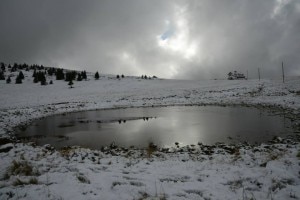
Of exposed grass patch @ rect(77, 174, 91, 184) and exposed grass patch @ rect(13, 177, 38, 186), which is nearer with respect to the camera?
exposed grass patch @ rect(13, 177, 38, 186)

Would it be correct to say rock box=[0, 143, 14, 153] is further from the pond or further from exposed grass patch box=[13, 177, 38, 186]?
exposed grass patch box=[13, 177, 38, 186]

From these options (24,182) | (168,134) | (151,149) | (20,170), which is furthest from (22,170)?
(168,134)

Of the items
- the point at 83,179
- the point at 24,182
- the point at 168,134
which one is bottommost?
the point at 168,134

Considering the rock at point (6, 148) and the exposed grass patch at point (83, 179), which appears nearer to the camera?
the exposed grass patch at point (83, 179)

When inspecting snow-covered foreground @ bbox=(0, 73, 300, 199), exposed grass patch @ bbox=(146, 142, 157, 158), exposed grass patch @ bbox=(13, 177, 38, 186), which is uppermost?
exposed grass patch @ bbox=(13, 177, 38, 186)

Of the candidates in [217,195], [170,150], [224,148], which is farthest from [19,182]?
[224,148]

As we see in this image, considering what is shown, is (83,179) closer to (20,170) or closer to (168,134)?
(20,170)

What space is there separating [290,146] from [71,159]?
10190 millimetres

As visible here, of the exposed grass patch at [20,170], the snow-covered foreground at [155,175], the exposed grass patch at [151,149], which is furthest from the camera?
the exposed grass patch at [151,149]

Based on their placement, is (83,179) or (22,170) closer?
(83,179)

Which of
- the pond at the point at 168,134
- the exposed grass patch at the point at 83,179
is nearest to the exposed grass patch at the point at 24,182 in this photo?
the exposed grass patch at the point at 83,179

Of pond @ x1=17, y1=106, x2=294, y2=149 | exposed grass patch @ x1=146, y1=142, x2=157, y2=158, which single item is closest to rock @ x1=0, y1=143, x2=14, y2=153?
pond @ x1=17, y1=106, x2=294, y2=149

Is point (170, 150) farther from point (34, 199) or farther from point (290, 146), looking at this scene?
point (34, 199)

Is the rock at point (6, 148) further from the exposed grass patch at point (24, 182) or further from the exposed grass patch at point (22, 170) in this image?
the exposed grass patch at point (24, 182)
